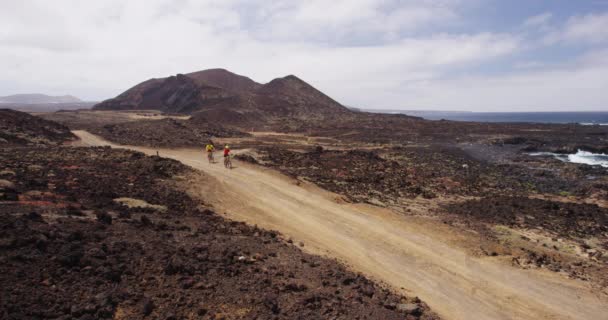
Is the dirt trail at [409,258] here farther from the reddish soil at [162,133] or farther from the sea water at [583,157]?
the sea water at [583,157]

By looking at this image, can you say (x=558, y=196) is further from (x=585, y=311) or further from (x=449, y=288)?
(x=449, y=288)

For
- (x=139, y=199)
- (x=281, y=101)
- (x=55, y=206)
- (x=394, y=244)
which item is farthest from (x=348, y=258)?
(x=281, y=101)

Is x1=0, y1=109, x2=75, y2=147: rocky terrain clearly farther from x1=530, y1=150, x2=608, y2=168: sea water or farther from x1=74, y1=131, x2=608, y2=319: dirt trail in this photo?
x1=530, y1=150, x2=608, y2=168: sea water

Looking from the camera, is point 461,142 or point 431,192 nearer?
point 431,192

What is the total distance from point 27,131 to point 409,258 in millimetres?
36854

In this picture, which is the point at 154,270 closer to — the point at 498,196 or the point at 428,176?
the point at 498,196

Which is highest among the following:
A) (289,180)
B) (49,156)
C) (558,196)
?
(49,156)

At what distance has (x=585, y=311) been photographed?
10000mm

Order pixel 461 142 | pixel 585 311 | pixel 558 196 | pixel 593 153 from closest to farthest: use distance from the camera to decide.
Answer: pixel 585 311, pixel 558 196, pixel 593 153, pixel 461 142

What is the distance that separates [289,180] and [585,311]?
48.4 feet

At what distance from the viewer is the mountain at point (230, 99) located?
8831cm

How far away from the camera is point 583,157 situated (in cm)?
4912

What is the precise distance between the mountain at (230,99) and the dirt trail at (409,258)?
6204cm

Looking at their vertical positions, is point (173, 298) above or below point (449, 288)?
above
